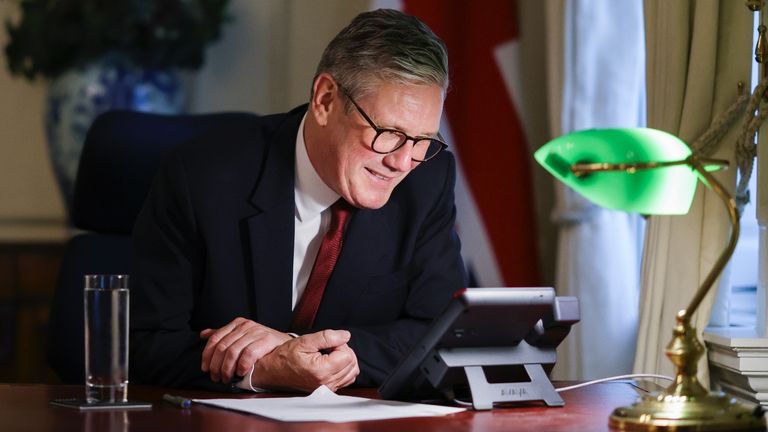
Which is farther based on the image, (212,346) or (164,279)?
(164,279)

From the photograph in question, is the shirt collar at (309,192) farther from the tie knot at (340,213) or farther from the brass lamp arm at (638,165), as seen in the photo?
the brass lamp arm at (638,165)

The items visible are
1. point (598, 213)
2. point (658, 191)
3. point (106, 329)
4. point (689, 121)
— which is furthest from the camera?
point (598, 213)

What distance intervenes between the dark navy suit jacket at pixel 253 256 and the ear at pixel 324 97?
132mm

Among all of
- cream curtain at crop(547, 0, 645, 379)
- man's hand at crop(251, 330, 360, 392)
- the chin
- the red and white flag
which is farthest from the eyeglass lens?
the red and white flag

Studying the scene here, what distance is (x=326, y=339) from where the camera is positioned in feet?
5.92

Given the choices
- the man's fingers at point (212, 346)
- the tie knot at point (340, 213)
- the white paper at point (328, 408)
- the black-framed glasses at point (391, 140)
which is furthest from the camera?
the tie knot at point (340, 213)

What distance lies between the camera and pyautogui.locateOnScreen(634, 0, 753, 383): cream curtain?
7.16 ft

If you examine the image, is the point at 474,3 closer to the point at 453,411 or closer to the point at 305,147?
the point at 305,147

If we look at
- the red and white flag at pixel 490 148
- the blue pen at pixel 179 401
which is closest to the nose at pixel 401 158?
the blue pen at pixel 179 401

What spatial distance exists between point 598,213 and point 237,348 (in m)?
1.33

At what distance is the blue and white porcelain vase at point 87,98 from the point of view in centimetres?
393

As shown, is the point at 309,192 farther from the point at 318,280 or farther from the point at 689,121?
the point at 689,121

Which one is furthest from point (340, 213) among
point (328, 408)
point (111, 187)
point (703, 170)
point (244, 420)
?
point (703, 170)

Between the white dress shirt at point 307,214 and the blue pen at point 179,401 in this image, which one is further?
the white dress shirt at point 307,214
